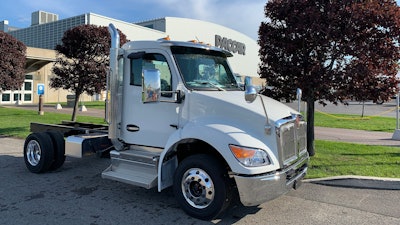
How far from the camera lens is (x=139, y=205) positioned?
516 centimetres

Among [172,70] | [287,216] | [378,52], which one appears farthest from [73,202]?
[378,52]

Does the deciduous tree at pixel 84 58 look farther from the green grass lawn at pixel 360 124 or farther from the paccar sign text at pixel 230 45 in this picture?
the paccar sign text at pixel 230 45

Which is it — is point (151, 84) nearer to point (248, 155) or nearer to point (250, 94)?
point (250, 94)

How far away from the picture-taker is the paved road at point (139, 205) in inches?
181

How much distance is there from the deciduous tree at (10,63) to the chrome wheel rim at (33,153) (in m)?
7.14

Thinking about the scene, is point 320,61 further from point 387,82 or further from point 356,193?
point 356,193

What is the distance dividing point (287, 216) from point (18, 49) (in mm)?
13024

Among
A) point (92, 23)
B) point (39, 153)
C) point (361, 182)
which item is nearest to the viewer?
point (361, 182)

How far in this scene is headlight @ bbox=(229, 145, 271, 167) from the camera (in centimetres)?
421

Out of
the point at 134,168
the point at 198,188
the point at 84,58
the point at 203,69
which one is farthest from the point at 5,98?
the point at 198,188

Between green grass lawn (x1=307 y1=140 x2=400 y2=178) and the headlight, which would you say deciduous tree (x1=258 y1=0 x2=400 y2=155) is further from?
the headlight

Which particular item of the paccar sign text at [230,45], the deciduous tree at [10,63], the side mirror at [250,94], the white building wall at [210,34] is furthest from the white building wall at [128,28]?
the side mirror at [250,94]

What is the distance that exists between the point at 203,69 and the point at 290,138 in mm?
1696

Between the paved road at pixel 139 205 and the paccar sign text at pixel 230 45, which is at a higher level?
the paccar sign text at pixel 230 45
